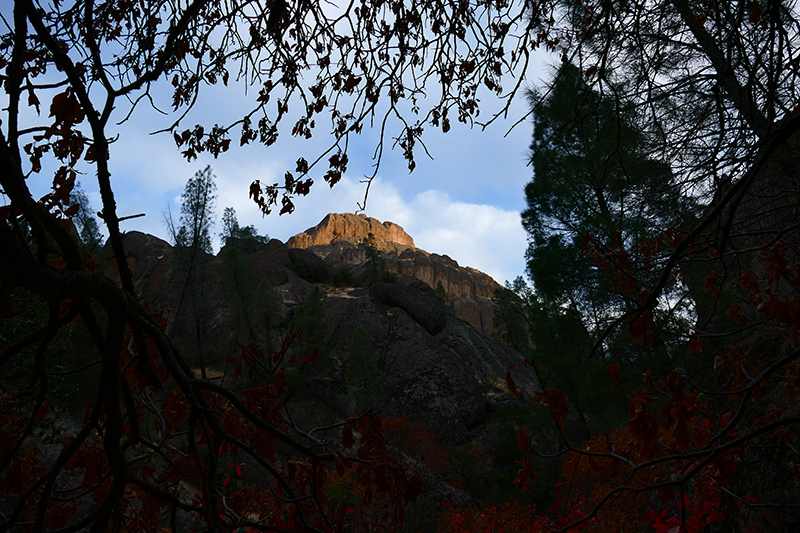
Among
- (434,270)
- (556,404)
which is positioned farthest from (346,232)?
(556,404)

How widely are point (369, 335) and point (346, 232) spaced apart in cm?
5759

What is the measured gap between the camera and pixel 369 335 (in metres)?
22.1

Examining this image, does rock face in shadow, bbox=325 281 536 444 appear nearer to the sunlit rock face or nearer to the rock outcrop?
the rock outcrop

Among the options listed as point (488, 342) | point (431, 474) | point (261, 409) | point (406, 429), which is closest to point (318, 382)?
point (406, 429)

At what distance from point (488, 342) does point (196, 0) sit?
2848 centimetres

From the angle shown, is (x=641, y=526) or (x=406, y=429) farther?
(x=406, y=429)

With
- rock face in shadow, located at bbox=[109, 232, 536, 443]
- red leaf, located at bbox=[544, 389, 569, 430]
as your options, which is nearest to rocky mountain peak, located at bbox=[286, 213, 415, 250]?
rock face in shadow, located at bbox=[109, 232, 536, 443]

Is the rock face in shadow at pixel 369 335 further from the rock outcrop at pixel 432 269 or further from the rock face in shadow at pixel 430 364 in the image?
the rock outcrop at pixel 432 269

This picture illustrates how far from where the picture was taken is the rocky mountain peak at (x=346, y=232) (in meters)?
74.9

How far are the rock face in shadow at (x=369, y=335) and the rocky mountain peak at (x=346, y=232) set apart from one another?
41.1 m

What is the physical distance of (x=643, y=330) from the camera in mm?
1212

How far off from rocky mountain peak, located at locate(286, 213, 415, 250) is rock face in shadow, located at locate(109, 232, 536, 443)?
41.1 metres

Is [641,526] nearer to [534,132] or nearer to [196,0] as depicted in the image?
[196,0]

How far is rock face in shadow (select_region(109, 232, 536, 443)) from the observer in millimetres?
17828
